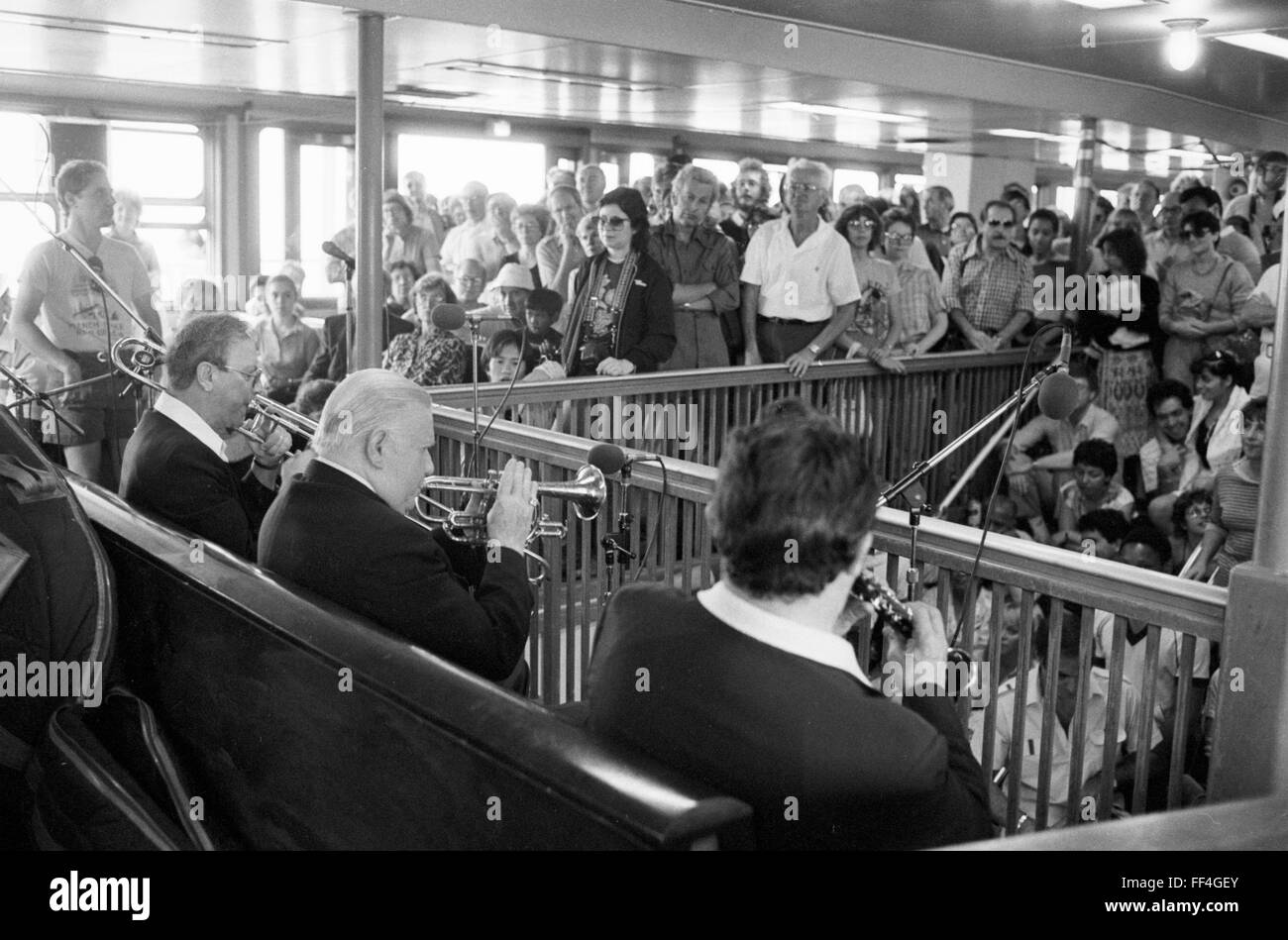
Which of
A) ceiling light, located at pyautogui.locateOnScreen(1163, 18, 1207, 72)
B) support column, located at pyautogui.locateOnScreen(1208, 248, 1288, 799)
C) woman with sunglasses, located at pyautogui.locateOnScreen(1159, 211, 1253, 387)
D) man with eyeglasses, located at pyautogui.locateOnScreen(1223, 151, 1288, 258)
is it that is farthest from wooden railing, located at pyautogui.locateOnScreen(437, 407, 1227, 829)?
man with eyeglasses, located at pyautogui.locateOnScreen(1223, 151, 1288, 258)

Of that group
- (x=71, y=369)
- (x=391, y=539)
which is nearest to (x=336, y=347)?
(x=71, y=369)

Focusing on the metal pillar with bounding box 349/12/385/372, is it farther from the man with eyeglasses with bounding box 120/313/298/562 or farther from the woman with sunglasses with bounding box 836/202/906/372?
the woman with sunglasses with bounding box 836/202/906/372

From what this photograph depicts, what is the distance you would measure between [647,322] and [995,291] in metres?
A: 2.51

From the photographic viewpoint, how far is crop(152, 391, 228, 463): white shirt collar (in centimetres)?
337

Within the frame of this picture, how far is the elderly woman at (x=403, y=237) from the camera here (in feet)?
28.4

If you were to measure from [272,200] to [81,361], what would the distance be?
18.0 feet

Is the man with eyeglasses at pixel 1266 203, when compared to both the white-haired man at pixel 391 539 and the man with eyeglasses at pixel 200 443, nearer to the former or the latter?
the man with eyeglasses at pixel 200 443

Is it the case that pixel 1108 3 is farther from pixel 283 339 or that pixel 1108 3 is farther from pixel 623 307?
pixel 283 339

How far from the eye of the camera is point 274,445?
3.93 metres

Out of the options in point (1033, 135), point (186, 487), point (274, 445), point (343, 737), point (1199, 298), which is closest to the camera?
point (343, 737)

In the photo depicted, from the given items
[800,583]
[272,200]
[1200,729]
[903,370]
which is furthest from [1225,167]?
[800,583]

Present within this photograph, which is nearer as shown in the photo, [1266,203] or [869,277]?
[869,277]
